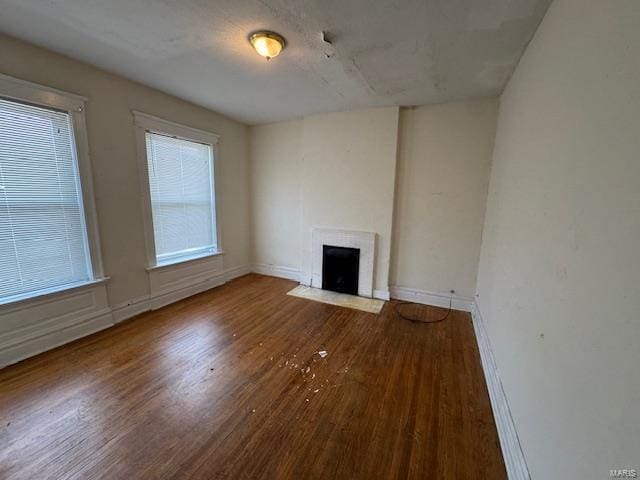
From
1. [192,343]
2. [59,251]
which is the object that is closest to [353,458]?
[192,343]

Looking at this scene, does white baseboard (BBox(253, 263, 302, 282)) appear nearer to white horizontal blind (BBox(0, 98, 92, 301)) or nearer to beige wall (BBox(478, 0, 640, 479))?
white horizontal blind (BBox(0, 98, 92, 301))

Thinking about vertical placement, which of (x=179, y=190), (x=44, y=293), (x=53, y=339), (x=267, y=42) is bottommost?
(x=53, y=339)

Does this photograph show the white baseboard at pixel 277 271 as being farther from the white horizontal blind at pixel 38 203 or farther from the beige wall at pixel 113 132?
the white horizontal blind at pixel 38 203

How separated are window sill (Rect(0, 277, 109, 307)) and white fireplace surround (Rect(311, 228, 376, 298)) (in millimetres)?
2586

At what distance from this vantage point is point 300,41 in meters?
1.91

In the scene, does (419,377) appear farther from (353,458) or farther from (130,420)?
(130,420)

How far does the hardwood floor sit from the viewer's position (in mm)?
1341

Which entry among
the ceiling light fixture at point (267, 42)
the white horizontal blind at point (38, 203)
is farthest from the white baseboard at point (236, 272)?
the ceiling light fixture at point (267, 42)

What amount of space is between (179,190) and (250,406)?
2.80 metres

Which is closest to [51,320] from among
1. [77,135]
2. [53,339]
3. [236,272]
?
[53,339]

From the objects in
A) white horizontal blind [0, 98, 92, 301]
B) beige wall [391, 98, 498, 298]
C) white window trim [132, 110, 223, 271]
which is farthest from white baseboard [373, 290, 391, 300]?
white horizontal blind [0, 98, 92, 301]

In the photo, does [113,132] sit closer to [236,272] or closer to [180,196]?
[180,196]

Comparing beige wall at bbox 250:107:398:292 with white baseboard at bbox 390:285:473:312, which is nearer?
white baseboard at bbox 390:285:473:312

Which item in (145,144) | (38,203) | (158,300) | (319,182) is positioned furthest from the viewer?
(319,182)
